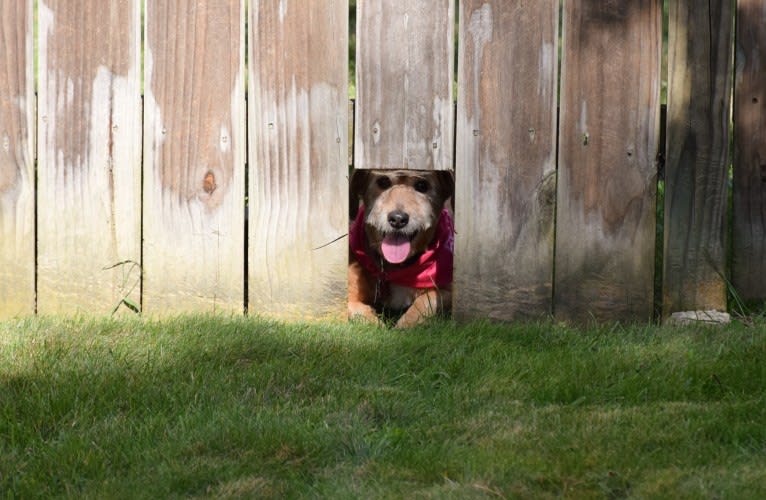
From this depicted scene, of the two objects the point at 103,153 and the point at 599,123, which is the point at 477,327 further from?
the point at 103,153

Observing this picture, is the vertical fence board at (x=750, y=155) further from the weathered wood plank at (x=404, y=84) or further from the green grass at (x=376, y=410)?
the weathered wood plank at (x=404, y=84)

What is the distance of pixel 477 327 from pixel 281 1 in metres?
1.68

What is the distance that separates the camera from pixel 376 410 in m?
3.94

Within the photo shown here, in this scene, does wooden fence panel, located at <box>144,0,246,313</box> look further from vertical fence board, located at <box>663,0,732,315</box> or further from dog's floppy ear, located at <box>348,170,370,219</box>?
vertical fence board, located at <box>663,0,732,315</box>

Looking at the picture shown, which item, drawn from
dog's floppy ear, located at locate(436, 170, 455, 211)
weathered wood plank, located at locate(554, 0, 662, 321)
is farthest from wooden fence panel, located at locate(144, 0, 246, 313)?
weathered wood plank, located at locate(554, 0, 662, 321)

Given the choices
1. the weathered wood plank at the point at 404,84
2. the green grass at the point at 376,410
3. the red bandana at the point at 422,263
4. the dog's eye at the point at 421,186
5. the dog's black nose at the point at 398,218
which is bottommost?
the green grass at the point at 376,410

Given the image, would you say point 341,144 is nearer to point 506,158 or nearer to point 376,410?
point 506,158

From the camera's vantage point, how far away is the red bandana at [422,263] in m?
5.90

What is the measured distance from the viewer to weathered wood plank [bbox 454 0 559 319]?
203 inches

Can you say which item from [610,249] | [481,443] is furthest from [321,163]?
[481,443]

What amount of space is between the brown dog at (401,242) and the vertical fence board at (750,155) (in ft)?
4.70

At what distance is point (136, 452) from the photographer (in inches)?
138

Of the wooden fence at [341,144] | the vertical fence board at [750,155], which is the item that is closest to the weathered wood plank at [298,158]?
the wooden fence at [341,144]

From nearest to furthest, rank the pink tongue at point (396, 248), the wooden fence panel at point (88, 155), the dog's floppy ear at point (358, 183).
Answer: the wooden fence panel at point (88, 155) → the pink tongue at point (396, 248) → the dog's floppy ear at point (358, 183)
